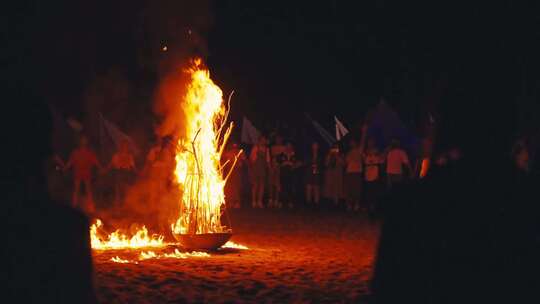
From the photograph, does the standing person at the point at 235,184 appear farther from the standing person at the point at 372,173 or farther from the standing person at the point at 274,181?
the standing person at the point at 372,173

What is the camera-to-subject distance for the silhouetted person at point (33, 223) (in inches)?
95.3

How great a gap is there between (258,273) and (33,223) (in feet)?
21.2

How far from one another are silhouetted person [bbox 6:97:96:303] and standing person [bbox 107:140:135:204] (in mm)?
14197

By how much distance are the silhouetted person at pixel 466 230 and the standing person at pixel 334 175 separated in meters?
16.6

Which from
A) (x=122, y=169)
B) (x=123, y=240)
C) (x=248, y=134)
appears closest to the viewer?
(x=123, y=240)

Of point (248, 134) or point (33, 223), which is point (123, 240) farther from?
point (248, 134)

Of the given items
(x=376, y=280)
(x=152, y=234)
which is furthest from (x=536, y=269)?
(x=152, y=234)

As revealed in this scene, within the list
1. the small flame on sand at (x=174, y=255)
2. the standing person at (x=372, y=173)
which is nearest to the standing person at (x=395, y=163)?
the standing person at (x=372, y=173)

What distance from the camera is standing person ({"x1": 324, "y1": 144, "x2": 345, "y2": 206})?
19.2 m

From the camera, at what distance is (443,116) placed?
8.55 feet

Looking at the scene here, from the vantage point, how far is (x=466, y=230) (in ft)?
8.18

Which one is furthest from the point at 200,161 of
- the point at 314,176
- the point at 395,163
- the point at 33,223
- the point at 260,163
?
the point at 314,176

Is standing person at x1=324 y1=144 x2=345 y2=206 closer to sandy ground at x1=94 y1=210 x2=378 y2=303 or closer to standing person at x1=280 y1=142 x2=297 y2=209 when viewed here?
standing person at x1=280 y1=142 x2=297 y2=209

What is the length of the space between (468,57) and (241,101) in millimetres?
41848
